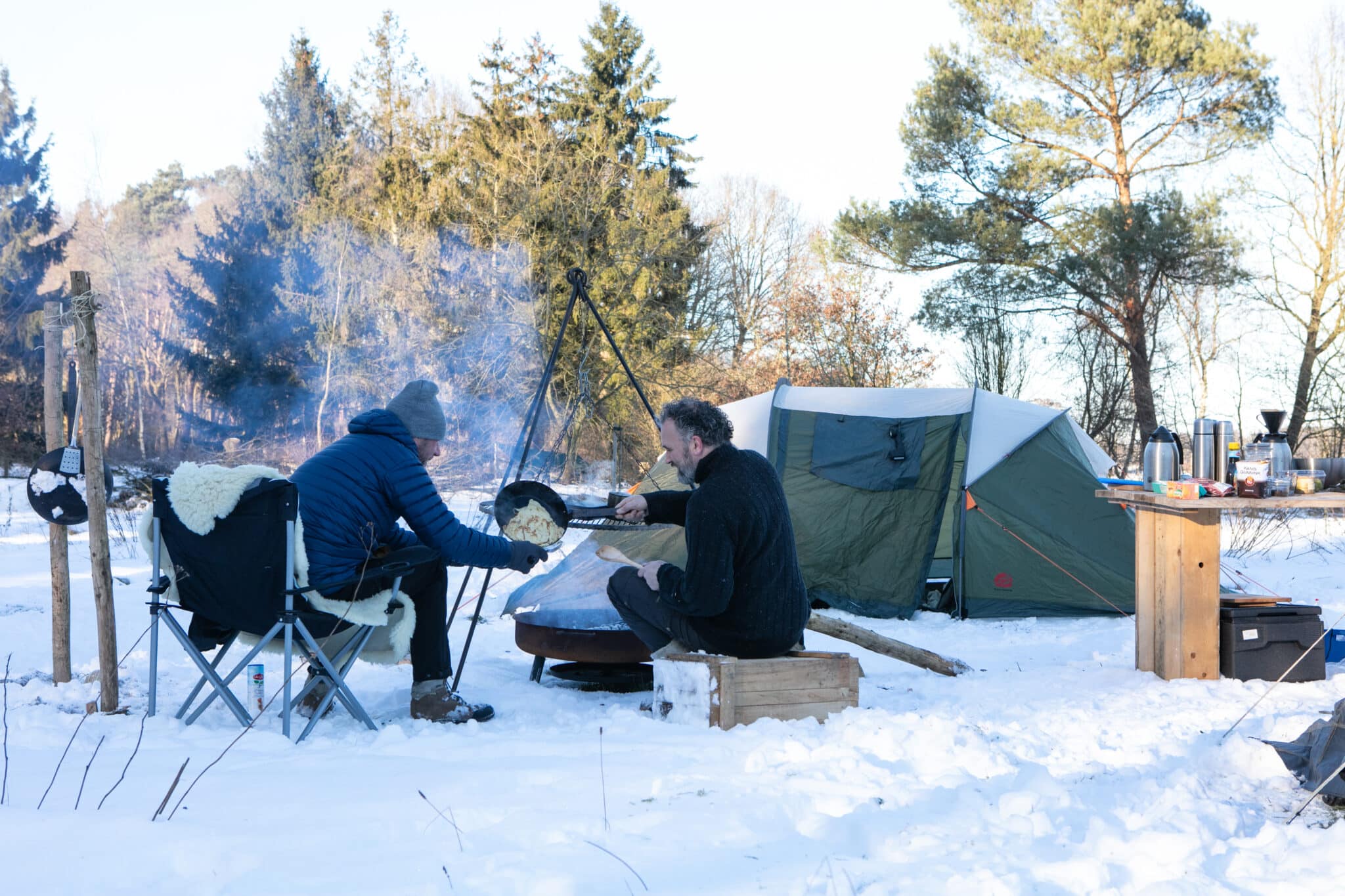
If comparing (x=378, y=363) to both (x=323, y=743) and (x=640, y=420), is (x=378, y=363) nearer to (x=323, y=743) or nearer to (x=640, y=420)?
(x=640, y=420)

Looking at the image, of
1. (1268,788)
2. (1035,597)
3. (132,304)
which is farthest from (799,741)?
(132,304)

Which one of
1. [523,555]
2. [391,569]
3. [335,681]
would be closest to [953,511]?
[523,555]

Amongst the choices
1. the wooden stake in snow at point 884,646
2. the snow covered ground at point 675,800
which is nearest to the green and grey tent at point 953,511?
the wooden stake in snow at point 884,646

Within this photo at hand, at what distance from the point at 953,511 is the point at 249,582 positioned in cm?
469

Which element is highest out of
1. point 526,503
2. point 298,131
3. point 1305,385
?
point 298,131

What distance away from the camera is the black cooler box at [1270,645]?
398 cm

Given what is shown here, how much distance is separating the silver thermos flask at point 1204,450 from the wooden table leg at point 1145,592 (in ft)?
0.82

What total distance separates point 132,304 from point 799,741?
22791mm

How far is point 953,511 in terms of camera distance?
6.51m

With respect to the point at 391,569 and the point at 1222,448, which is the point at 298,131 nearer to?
the point at 391,569

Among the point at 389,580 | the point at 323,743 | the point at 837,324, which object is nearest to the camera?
the point at 323,743

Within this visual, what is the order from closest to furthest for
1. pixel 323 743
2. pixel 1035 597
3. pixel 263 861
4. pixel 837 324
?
pixel 263 861 → pixel 323 743 → pixel 1035 597 → pixel 837 324

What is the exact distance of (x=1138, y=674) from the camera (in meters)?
4.11

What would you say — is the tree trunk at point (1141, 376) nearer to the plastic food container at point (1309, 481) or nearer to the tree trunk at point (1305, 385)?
the tree trunk at point (1305, 385)
